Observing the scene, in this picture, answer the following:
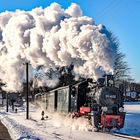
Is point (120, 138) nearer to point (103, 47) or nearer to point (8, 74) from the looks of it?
point (103, 47)

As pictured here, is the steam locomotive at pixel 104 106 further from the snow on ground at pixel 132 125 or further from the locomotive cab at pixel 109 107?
the snow on ground at pixel 132 125

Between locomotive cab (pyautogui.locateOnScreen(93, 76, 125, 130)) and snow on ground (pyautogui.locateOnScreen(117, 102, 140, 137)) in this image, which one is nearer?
locomotive cab (pyautogui.locateOnScreen(93, 76, 125, 130))

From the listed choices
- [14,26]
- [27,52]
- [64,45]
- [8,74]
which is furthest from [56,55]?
[8,74]

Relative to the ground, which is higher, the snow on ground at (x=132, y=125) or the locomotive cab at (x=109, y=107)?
the locomotive cab at (x=109, y=107)

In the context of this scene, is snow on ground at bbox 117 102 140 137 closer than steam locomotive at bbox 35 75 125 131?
No

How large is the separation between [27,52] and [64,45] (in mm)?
7510

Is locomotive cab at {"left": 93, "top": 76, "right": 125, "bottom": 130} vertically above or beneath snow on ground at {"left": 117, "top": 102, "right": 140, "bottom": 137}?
above

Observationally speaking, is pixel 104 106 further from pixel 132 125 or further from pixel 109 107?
pixel 132 125

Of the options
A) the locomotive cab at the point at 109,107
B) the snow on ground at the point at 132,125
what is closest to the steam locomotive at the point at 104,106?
the locomotive cab at the point at 109,107

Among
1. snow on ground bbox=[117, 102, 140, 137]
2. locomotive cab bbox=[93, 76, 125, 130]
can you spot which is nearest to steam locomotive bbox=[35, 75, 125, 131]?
locomotive cab bbox=[93, 76, 125, 130]

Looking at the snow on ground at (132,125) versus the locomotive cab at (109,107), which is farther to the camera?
the snow on ground at (132,125)

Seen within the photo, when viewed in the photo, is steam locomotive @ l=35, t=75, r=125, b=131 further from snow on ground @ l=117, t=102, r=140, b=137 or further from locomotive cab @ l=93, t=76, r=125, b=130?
snow on ground @ l=117, t=102, r=140, b=137

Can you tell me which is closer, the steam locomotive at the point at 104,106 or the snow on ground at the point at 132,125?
the steam locomotive at the point at 104,106

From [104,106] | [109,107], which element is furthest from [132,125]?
[104,106]
